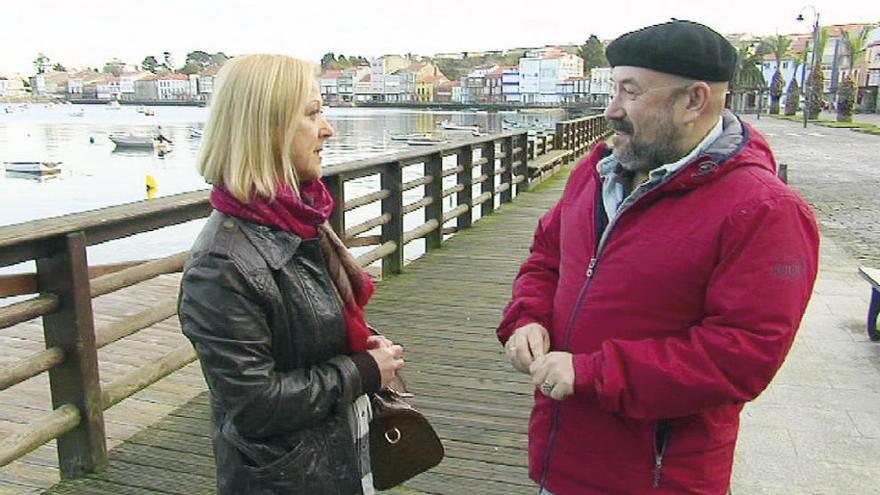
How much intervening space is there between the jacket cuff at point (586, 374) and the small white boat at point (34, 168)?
39.7 m

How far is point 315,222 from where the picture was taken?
5.41 ft

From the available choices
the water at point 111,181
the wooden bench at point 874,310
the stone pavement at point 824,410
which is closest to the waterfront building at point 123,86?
the water at point 111,181

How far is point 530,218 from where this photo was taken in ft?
31.1

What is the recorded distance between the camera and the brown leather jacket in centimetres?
146

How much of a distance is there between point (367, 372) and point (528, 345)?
35cm

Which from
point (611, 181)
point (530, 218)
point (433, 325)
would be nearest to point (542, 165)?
point (530, 218)

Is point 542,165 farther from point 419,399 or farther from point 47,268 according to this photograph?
point 47,268

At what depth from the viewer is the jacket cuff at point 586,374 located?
144 cm

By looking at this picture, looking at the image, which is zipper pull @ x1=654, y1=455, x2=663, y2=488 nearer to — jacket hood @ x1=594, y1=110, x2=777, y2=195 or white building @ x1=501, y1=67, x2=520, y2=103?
jacket hood @ x1=594, y1=110, x2=777, y2=195

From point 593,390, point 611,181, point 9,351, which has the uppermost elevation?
point 611,181

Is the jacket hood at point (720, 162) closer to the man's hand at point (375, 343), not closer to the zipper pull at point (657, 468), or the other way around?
the zipper pull at point (657, 468)

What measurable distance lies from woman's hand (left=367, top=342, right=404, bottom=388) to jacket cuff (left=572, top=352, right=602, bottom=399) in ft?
1.47

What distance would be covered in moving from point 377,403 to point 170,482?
1446 millimetres

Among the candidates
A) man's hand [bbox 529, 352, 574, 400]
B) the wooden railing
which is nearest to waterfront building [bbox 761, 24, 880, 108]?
the wooden railing
